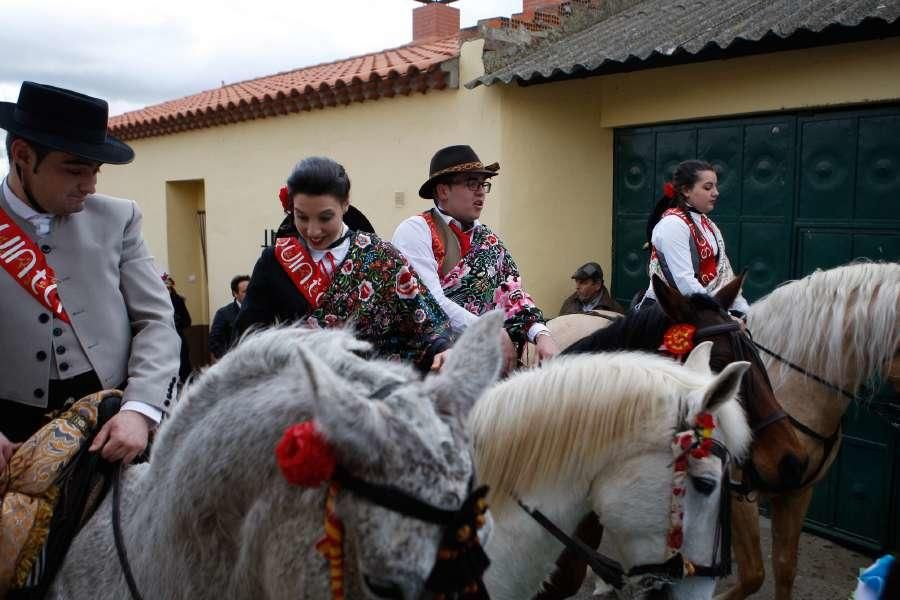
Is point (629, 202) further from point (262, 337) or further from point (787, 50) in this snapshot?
point (262, 337)

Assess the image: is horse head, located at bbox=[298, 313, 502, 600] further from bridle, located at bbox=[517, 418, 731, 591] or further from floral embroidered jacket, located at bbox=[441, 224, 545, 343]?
floral embroidered jacket, located at bbox=[441, 224, 545, 343]

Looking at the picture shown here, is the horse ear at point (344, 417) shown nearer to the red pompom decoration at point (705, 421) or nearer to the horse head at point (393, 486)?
the horse head at point (393, 486)

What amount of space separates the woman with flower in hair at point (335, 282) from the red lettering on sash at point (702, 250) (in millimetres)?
2192

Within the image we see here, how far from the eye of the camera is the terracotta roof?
21.8 feet

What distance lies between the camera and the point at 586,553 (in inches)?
89.1

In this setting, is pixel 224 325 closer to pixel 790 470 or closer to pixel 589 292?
pixel 589 292

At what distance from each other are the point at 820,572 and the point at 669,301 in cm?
292

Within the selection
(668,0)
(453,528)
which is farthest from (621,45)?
(453,528)

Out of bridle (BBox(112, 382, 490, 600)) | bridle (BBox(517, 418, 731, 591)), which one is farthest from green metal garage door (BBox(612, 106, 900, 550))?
bridle (BBox(112, 382, 490, 600))

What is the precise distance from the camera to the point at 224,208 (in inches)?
372

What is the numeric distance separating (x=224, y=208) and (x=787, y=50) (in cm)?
700

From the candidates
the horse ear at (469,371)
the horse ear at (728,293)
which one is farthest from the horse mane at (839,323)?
the horse ear at (469,371)

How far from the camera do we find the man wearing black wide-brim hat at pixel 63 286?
78.0 inches

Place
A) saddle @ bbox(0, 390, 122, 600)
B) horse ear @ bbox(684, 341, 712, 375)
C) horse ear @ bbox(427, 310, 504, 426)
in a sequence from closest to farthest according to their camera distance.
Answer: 1. horse ear @ bbox(427, 310, 504, 426)
2. saddle @ bbox(0, 390, 122, 600)
3. horse ear @ bbox(684, 341, 712, 375)
